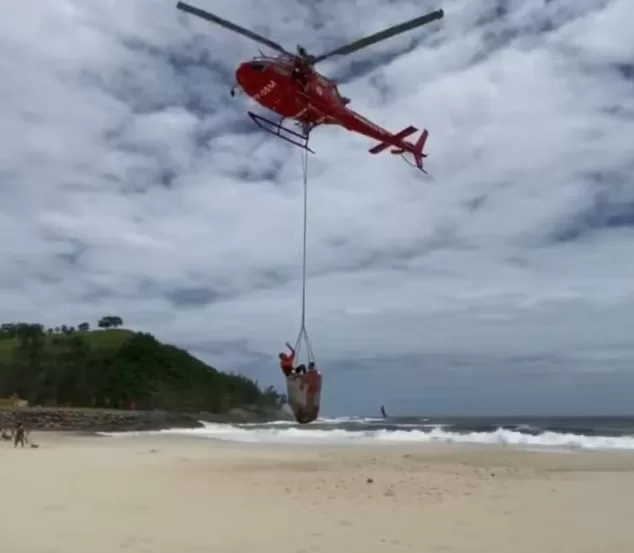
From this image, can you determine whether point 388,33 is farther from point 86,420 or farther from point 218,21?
point 86,420

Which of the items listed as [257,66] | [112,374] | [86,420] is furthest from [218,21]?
[112,374]

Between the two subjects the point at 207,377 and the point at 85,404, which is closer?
the point at 85,404

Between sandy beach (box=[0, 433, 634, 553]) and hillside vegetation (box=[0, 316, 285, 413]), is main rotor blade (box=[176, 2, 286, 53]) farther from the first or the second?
hillside vegetation (box=[0, 316, 285, 413])

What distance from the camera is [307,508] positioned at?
12.1 m

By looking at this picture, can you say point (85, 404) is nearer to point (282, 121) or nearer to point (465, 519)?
point (282, 121)

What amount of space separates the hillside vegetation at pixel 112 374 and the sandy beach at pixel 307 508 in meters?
58.6

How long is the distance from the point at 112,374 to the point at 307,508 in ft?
260

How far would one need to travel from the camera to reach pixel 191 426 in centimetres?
6456

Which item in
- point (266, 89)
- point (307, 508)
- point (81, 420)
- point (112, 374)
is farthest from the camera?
point (112, 374)

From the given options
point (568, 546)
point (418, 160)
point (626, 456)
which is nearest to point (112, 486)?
point (568, 546)

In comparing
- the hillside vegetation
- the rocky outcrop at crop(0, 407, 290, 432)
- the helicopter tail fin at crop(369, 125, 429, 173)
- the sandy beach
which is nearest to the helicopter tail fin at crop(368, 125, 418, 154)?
the helicopter tail fin at crop(369, 125, 429, 173)

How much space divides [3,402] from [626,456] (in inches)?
1889

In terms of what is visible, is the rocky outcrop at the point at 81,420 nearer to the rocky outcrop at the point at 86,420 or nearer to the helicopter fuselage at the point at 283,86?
the rocky outcrop at the point at 86,420

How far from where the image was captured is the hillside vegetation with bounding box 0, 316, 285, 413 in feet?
250
